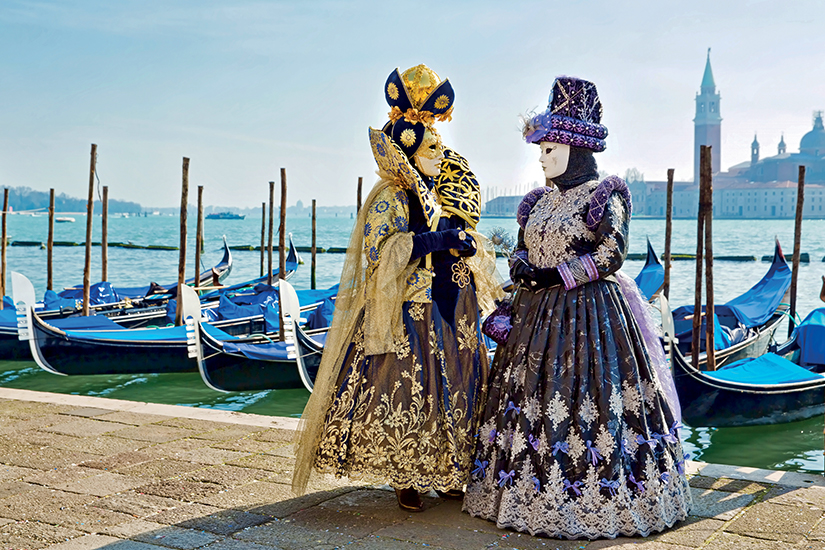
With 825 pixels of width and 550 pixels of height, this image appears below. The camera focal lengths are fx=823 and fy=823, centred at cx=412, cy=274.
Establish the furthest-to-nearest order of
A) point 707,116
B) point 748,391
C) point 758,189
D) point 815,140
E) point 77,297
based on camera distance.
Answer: point 707,116, point 815,140, point 758,189, point 77,297, point 748,391

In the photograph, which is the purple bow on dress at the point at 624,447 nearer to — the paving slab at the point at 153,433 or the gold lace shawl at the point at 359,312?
the gold lace shawl at the point at 359,312

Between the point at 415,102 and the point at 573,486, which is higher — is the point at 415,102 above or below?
above

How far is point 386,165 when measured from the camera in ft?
7.80

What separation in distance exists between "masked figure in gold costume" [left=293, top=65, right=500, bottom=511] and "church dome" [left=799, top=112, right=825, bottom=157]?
113675mm

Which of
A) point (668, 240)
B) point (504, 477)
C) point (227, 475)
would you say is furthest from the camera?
point (668, 240)

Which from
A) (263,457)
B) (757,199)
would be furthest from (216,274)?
(757,199)

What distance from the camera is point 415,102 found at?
2420 mm

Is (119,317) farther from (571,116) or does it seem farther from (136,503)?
(571,116)

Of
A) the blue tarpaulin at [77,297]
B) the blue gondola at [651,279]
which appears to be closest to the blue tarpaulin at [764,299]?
the blue gondola at [651,279]

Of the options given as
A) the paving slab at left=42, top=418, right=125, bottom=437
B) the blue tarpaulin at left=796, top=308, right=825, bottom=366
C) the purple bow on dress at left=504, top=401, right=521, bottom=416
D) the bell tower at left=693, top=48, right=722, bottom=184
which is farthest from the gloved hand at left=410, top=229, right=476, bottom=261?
the bell tower at left=693, top=48, right=722, bottom=184

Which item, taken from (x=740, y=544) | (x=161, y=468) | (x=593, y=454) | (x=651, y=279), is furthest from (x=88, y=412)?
(x=651, y=279)

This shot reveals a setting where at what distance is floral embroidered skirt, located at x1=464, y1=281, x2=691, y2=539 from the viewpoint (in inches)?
85.7

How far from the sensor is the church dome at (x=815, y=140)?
342 ft

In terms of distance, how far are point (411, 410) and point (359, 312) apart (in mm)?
328
